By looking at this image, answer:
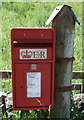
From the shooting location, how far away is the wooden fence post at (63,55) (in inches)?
108

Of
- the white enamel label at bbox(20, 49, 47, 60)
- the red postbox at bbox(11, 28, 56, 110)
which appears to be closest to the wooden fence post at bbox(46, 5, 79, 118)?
the red postbox at bbox(11, 28, 56, 110)

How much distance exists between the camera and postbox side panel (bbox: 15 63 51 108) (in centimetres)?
283

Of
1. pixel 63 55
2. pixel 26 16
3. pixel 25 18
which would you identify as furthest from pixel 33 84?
pixel 26 16

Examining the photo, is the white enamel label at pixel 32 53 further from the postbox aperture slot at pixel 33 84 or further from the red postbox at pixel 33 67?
the postbox aperture slot at pixel 33 84

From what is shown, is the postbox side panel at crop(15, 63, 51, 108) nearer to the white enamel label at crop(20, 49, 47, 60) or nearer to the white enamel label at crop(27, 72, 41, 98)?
the white enamel label at crop(27, 72, 41, 98)

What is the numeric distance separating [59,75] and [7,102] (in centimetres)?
117

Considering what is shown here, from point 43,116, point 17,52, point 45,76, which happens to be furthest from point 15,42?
point 43,116

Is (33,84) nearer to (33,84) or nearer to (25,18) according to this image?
(33,84)

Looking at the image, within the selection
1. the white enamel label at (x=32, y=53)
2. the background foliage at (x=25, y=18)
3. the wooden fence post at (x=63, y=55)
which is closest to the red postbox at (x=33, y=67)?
the white enamel label at (x=32, y=53)

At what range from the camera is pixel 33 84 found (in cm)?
289

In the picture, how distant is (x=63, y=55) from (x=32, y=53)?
426 millimetres

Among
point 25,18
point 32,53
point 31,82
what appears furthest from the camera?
point 25,18

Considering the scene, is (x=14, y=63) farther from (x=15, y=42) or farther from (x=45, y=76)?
(x=45, y=76)

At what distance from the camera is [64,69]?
9.46 ft
